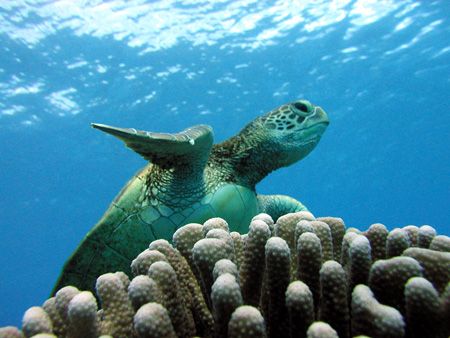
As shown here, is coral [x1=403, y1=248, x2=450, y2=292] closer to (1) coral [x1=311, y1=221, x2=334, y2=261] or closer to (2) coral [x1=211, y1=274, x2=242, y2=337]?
(1) coral [x1=311, y1=221, x2=334, y2=261]

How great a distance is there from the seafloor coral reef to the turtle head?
2.13 m

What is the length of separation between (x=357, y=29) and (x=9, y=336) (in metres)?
17.8

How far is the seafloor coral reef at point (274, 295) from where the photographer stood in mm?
1019

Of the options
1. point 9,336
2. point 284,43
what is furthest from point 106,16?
point 9,336

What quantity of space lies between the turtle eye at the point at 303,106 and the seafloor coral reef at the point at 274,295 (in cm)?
230

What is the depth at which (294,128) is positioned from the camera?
3.63 meters

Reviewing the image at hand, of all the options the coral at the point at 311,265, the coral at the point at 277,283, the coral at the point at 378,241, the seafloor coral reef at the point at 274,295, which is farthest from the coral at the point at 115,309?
the coral at the point at 378,241

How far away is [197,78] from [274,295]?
18.2m

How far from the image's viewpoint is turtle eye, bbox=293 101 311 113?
3709 millimetres

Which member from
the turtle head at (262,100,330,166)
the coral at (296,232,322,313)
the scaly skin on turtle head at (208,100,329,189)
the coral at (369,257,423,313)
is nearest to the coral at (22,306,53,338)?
the coral at (296,232,322,313)

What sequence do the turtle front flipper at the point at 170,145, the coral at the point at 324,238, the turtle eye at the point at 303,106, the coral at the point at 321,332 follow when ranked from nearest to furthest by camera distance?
the coral at the point at 321,332, the coral at the point at 324,238, the turtle front flipper at the point at 170,145, the turtle eye at the point at 303,106

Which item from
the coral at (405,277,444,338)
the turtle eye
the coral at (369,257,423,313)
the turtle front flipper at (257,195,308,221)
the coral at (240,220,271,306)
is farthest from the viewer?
the turtle front flipper at (257,195,308,221)

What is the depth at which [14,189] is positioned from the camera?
30391 millimetres

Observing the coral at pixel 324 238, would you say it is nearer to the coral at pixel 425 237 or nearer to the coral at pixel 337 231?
the coral at pixel 337 231
